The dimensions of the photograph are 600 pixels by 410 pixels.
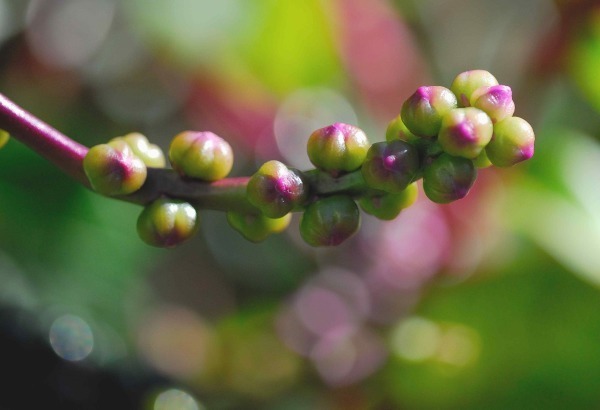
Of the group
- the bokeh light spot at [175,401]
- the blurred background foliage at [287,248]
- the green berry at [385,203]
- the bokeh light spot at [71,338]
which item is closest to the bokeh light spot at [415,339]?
the blurred background foliage at [287,248]

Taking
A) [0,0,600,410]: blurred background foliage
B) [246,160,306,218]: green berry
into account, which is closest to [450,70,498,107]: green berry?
[246,160,306,218]: green berry

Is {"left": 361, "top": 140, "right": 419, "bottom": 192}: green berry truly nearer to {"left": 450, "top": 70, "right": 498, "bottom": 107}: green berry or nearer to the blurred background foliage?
{"left": 450, "top": 70, "right": 498, "bottom": 107}: green berry

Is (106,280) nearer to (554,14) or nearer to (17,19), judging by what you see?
(17,19)

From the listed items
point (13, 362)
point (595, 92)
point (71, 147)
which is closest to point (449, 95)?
point (71, 147)

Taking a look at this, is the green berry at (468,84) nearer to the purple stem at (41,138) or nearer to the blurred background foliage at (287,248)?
the purple stem at (41,138)

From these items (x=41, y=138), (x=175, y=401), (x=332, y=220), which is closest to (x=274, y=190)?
(x=332, y=220)

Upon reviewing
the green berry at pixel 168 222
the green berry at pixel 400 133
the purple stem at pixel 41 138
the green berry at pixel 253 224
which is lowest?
the green berry at pixel 168 222

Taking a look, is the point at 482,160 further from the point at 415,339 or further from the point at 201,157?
the point at 415,339
